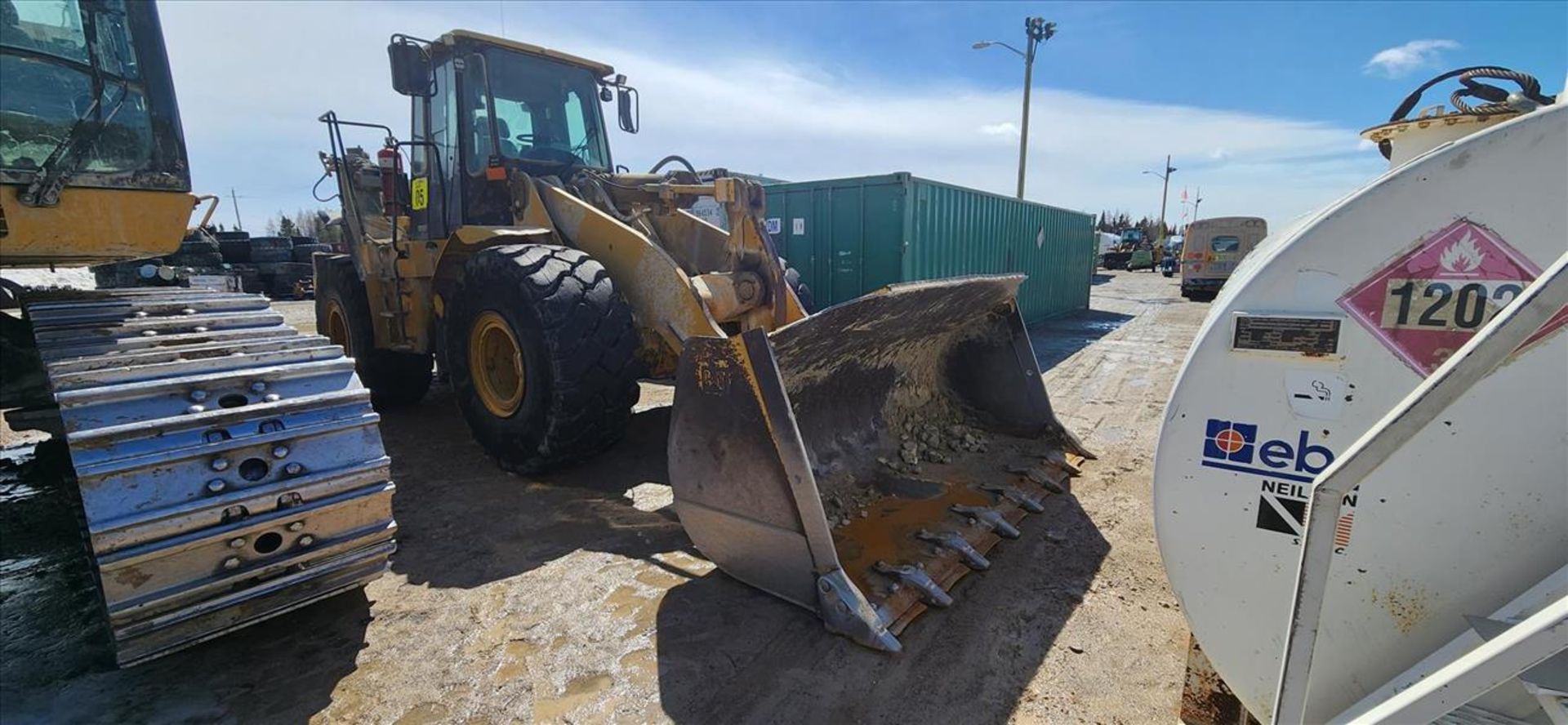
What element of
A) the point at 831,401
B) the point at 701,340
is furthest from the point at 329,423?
the point at 831,401

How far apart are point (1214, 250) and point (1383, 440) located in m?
21.3

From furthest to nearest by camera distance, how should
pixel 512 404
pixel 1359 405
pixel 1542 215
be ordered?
pixel 512 404 < pixel 1359 405 < pixel 1542 215

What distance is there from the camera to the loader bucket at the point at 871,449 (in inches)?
104

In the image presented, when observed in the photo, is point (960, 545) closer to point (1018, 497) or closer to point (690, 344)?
point (1018, 497)

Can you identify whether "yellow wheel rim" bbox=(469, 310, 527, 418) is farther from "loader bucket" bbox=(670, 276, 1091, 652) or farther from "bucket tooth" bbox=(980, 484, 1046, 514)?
"bucket tooth" bbox=(980, 484, 1046, 514)

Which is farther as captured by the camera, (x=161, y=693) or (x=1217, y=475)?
(x=161, y=693)

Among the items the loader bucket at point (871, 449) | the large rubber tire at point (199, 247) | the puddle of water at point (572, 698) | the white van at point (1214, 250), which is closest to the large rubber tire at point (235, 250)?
the large rubber tire at point (199, 247)

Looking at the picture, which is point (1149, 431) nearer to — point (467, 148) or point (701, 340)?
point (701, 340)

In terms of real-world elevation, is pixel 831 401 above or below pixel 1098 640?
above

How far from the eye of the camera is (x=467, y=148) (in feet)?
16.2

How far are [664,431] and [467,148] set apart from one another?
8.23 ft

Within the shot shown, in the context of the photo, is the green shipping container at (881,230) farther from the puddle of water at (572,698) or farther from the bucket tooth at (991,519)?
the puddle of water at (572,698)

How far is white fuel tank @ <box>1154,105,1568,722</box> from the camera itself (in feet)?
4.20

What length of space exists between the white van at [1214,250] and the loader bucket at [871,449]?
58.2ft
